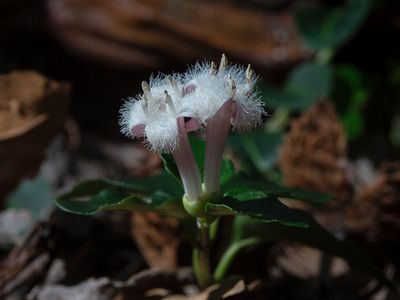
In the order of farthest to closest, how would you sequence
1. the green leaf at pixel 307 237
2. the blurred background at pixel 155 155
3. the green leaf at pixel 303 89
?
the green leaf at pixel 303 89 < the blurred background at pixel 155 155 < the green leaf at pixel 307 237

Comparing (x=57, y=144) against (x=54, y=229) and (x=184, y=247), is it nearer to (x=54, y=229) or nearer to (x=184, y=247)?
(x=54, y=229)

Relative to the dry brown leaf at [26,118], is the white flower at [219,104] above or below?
below

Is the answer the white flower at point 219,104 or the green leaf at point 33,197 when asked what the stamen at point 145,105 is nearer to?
the white flower at point 219,104

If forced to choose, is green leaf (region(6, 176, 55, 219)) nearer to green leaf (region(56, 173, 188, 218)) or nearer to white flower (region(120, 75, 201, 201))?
green leaf (region(56, 173, 188, 218))

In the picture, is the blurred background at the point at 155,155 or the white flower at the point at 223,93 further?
the blurred background at the point at 155,155

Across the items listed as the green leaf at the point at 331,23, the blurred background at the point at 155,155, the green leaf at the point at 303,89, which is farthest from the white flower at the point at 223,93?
the green leaf at the point at 331,23

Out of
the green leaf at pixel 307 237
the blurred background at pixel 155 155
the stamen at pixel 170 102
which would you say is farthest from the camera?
the blurred background at pixel 155 155

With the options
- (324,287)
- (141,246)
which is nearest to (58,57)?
(141,246)

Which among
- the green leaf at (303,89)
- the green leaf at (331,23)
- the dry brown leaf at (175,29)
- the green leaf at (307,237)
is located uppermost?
the dry brown leaf at (175,29)
